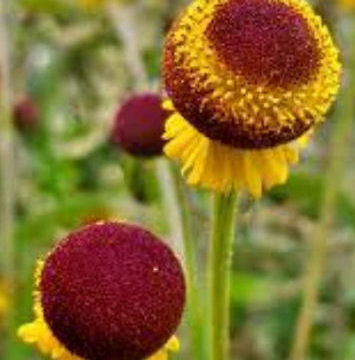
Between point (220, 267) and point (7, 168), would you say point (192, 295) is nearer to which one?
point (220, 267)

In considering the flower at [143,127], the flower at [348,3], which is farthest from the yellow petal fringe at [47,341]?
the flower at [348,3]

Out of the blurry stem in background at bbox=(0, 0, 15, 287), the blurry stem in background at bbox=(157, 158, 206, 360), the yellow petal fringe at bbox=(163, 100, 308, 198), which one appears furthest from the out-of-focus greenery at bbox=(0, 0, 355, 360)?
the yellow petal fringe at bbox=(163, 100, 308, 198)

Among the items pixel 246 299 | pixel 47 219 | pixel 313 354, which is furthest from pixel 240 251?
pixel 47 219

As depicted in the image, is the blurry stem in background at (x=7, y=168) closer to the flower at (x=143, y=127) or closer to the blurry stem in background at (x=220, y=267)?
the flower at (x=143, y=127)

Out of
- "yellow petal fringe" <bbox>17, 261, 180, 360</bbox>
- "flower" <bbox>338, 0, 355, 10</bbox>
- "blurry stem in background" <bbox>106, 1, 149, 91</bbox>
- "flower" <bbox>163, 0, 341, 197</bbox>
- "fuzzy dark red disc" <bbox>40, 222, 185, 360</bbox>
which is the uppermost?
"flower" <bbox>163, 0, 341, 197</bbox>

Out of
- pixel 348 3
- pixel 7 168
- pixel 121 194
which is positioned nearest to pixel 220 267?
pixel 7 168

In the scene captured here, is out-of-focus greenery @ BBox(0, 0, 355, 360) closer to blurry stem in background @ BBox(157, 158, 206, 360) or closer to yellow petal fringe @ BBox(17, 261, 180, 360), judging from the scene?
blurry stem in background @ BBox(157, 158, 206, 360)
